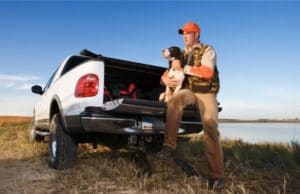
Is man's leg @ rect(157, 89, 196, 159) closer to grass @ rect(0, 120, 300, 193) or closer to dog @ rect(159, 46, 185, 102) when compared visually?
dog @ rect(159, 46, 185, 102)

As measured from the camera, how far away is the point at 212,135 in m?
5.25

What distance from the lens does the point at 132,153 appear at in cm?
869

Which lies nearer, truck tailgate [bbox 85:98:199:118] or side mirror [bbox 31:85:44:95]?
truck tailgate [bbox 85:98:199:118]

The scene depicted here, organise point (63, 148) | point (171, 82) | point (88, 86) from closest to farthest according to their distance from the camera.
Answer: point (171, 82) → point (88, 86) → point (63, 148)

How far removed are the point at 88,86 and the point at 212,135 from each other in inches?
69.6

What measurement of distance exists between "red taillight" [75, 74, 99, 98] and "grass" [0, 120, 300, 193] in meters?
1.08

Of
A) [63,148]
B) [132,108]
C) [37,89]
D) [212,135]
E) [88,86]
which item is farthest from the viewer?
[37,89]

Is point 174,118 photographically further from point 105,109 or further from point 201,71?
point 105,109

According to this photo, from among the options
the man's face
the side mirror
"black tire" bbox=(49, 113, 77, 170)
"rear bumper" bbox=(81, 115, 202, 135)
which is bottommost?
"black tire" bbox=(49, 113, 77, 170)

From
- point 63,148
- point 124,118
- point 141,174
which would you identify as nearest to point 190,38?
point 124,118

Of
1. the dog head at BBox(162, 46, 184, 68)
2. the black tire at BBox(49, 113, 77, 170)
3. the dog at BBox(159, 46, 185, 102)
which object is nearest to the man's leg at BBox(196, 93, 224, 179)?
the dog at BBox(159, 46, 185, 102)

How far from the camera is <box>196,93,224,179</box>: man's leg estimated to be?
5.25m

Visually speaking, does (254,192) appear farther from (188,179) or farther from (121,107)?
(121,107)

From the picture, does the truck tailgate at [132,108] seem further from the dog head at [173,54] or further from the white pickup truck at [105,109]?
the dog head at [173,54]
